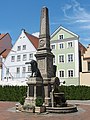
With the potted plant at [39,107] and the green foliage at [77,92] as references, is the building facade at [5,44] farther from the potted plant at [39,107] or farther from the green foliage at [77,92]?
the potted plant at [39,107]

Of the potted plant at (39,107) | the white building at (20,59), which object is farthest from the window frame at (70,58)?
the potted plant at (39,107)

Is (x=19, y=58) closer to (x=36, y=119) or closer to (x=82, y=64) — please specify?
(x=82, y=64)

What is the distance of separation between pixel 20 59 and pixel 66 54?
409 inches

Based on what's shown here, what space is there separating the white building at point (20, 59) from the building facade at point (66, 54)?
5.06 meters

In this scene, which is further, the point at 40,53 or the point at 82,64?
the point at 82,64

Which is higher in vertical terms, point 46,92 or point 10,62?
point 10,62

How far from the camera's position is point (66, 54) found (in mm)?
45062

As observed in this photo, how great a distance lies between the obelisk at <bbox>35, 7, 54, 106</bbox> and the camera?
17766mm

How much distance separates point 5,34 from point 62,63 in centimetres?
2149

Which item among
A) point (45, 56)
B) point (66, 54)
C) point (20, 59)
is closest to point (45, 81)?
point (45, 56)

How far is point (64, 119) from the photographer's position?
12.6 metres

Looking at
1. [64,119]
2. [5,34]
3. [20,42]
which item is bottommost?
[64,119]

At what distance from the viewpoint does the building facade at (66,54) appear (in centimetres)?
4359

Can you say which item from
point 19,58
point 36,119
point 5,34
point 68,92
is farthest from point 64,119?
point 5,34
